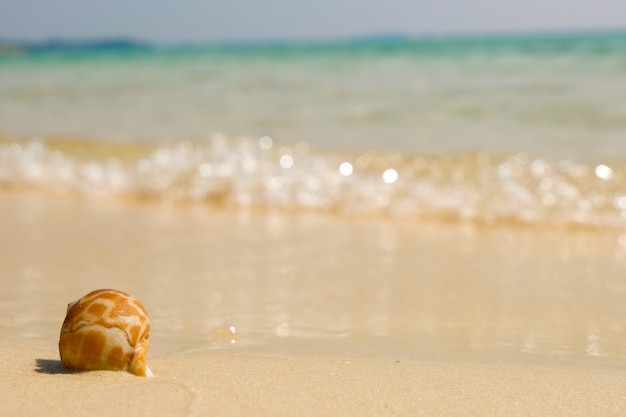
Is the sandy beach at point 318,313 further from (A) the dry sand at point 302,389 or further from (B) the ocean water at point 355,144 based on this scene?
(B) the ocean water at point 355,144

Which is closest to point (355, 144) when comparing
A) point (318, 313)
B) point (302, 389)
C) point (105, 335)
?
point (318, 313)

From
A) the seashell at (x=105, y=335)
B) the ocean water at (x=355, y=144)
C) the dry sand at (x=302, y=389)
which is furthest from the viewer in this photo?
the ocean water at (x=355, y=144)

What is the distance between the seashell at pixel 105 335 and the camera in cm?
211

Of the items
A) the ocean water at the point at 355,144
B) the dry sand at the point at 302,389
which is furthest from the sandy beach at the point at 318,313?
the ocean water at the point at 355,144

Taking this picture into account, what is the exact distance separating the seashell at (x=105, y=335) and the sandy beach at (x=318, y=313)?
0.15ft

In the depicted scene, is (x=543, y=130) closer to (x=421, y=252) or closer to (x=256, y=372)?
(x=421, y=252)

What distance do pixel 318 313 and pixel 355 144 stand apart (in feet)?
14.1

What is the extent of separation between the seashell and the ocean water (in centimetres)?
328

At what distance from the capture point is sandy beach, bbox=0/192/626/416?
212 centimetres

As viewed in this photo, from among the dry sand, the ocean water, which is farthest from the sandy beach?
the ocean water

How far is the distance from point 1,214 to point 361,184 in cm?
240

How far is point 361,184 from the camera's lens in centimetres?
586

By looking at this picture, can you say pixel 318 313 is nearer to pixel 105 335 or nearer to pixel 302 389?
pixel 302 389

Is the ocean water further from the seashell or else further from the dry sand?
the seashell
